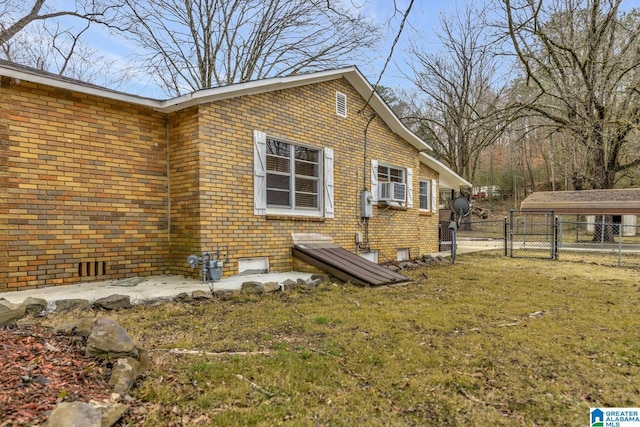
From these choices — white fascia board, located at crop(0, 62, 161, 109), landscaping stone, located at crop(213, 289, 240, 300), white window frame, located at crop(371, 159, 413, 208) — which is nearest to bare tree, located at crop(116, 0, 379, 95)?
white window frame, located at crop(371, 159, 413, 208)

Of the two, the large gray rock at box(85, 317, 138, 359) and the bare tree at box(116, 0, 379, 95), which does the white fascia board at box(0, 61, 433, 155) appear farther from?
the bare tree at box(116, 0, 379, 95)

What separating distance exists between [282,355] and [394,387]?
0.98m

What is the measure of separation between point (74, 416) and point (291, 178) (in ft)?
19.9

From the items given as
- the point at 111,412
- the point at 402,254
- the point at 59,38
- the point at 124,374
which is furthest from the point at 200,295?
the point at 59,38

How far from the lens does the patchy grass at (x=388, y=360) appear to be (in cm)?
234

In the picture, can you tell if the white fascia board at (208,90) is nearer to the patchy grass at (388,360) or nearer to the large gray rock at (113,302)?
the large gray rock at (113,302)

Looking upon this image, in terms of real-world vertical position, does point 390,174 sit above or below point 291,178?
above

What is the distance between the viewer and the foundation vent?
17.8 ft

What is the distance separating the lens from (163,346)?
329 centimetres

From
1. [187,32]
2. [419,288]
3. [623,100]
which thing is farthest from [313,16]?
[419,288]

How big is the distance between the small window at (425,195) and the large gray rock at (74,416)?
481 inches

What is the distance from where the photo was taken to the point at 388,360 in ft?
10.4

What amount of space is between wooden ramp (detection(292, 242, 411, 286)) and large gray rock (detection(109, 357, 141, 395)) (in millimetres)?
4548

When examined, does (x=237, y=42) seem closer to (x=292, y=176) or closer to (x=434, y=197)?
(x=434, y=197)
